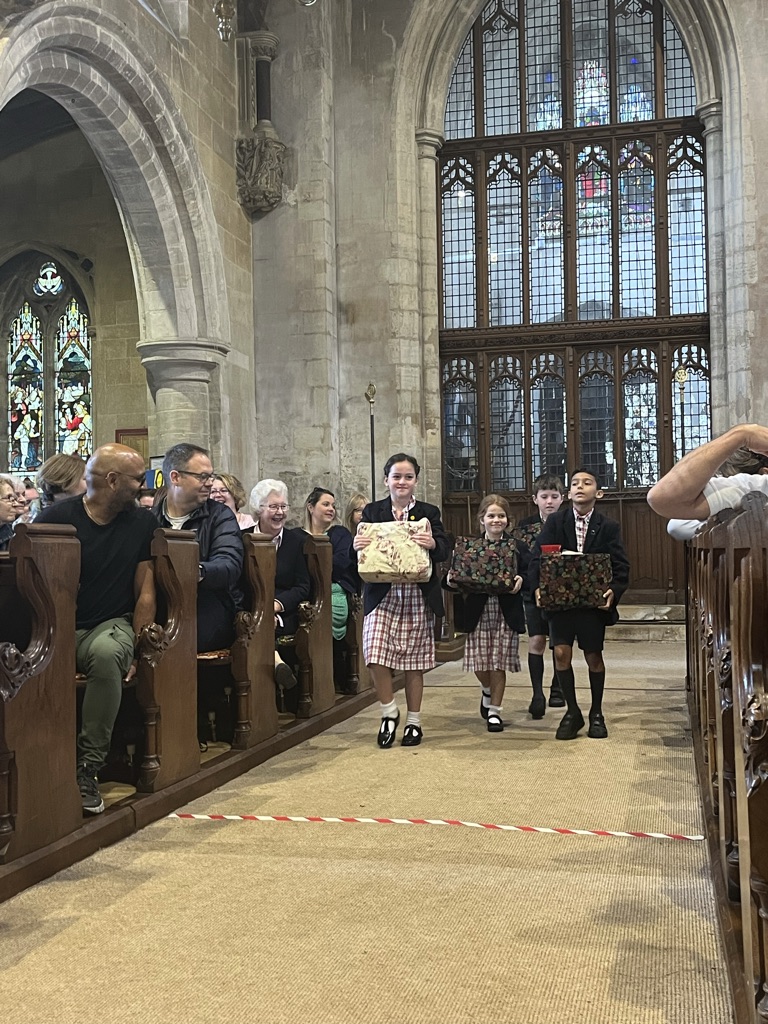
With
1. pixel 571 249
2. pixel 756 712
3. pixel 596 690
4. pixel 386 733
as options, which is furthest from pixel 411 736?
pixel 571 249

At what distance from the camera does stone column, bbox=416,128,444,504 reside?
13.3 m

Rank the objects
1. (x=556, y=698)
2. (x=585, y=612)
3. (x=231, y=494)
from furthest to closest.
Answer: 1. (x=556, y=698)
2. (x=231, y=494)
3. (x=585, y=612)

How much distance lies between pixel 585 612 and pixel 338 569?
1716 mm

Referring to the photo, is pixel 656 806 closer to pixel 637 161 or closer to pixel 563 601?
pixel 563 601

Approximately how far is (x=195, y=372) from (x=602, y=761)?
7.47 meters

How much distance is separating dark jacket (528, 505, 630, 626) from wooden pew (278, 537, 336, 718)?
→ 3.82 feet

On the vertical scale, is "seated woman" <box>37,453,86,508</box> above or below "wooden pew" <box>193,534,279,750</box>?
above

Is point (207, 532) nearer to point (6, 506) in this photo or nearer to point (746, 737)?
point (6, 506)

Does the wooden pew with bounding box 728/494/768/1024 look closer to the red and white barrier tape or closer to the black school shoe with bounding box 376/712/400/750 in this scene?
the red and white barrier tape

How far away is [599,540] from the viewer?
5.99 meters

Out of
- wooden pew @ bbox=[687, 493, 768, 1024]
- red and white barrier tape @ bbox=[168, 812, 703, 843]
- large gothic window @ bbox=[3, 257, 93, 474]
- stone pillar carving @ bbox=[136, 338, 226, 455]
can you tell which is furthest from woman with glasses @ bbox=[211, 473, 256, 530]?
large gothic window @ bbox=[3, 257, 93, 474]

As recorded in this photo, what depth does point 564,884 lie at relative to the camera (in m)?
3.36

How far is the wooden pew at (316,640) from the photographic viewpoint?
5.96 metres

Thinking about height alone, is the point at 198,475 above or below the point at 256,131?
below
